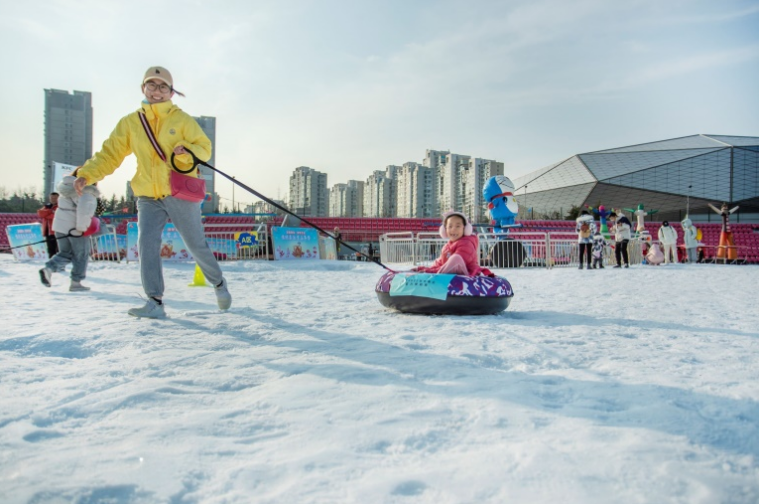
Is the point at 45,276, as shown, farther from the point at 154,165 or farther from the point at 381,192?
the point at 381,192

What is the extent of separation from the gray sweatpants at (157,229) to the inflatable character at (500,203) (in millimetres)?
10711

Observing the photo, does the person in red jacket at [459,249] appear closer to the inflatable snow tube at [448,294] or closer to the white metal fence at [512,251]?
the inflatable snow tube at [448,294]

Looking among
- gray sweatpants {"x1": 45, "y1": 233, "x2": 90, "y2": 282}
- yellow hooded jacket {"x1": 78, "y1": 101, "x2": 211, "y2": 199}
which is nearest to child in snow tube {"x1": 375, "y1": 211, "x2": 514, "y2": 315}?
yellow hooded jacket {"x1": 78, "y1": 101, "x2": 211, "y2": 199}

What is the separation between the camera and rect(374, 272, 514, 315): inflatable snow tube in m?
4.58

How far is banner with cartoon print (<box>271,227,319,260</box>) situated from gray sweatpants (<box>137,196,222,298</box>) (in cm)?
1099

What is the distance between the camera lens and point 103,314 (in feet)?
14.1

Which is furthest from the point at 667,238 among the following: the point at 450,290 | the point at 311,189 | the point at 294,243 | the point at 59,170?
the point at 311,189

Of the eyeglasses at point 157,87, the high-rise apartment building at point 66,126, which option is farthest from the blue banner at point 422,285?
the high-rise apartment building at point 66,126

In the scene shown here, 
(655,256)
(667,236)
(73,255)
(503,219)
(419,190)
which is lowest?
(655,256)

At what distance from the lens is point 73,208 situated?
22.5ft

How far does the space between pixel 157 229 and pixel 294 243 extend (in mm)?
11498

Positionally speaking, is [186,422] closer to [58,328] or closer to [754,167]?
[58,328]

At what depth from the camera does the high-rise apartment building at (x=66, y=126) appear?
1486 inches

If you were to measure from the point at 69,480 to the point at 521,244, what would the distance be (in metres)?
12.8
